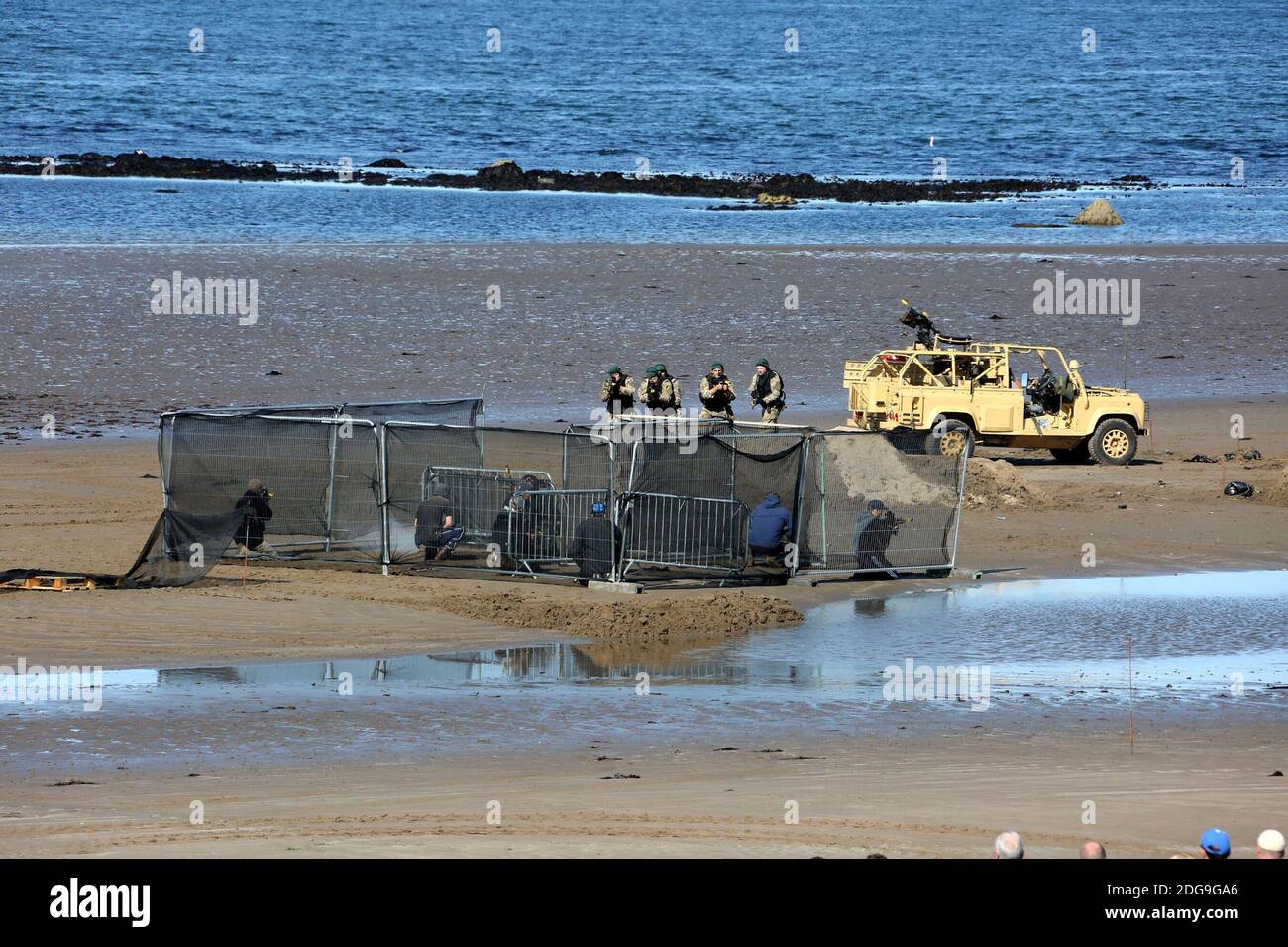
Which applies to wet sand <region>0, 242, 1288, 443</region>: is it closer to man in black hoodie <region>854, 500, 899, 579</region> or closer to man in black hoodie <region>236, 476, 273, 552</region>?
man in black hoodie <region>236, 476, 273, 552</region>

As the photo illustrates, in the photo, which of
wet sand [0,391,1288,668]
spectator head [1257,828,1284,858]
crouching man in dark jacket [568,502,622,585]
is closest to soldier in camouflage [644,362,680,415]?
wet sand [0,391,1288,668]

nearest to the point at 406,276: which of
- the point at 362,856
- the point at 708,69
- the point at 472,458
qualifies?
the point at 472,458

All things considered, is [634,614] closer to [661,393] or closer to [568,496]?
[568,496]

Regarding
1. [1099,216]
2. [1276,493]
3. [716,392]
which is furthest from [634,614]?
[1099,216]

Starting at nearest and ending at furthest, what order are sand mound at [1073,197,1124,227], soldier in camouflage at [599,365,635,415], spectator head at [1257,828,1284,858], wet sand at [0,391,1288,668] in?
spectator head at [1257,828,1284,858] → wet sand at [0,391,1288,668] → soldier in camouflage at [599,365,635,415] → sand mound at [1073,197,1124,227]

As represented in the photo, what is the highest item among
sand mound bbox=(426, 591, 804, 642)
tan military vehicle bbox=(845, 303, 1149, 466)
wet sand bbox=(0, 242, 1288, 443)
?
wet sand bbox=(0, 242, 1288, 443)

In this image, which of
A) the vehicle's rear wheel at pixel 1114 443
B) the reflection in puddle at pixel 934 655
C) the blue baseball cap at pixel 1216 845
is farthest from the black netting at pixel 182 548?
the vehicle's rear wheel at pixel 1114 443

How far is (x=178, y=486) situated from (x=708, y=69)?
4221 inches

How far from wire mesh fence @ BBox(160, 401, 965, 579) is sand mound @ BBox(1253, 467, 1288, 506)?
247 inches

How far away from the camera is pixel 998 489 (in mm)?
22156

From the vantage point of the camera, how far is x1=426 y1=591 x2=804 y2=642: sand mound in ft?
49.5

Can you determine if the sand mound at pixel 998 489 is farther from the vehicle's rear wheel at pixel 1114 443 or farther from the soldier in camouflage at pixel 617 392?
the soldier in camouflage at pixel 617 392

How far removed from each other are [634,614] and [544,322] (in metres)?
19.0

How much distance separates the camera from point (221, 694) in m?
12.7
